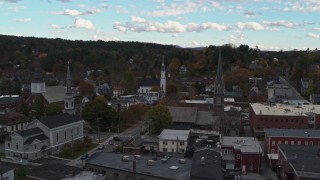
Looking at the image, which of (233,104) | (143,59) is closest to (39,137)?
(233,104)

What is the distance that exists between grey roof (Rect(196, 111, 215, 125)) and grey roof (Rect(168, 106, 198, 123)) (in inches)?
33.1

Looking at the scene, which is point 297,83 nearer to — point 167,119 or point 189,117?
point 189,117

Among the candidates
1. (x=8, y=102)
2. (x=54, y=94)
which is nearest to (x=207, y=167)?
(x=54, y=94)

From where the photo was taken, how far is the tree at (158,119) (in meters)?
47.4

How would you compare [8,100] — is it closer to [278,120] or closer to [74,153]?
[74,153]

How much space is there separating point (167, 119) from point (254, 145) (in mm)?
13017

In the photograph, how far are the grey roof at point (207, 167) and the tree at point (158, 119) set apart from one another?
15.8 metres

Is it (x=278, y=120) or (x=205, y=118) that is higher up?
(x=278, y=120)

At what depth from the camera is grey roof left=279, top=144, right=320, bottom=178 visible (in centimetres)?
2776

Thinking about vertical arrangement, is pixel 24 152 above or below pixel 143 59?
below

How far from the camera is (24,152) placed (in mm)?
38656

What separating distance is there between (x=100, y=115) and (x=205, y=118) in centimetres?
1414

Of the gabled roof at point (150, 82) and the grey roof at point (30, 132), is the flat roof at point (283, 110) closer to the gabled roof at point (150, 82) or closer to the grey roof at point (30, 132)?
the grey roof at point (30, 132)

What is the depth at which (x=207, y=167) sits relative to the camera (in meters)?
27.1
